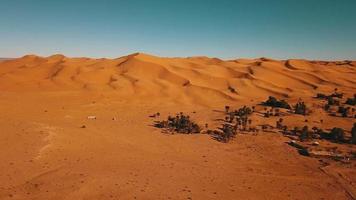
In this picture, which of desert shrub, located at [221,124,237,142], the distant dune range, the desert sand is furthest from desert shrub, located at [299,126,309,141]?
the distant dune range

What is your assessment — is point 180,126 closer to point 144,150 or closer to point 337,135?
point 144,150

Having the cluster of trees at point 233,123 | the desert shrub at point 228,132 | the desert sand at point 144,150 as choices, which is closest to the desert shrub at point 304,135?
the desert sand at point 144,150

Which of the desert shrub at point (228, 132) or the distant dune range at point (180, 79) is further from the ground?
the distant dune range at point (180, 79)

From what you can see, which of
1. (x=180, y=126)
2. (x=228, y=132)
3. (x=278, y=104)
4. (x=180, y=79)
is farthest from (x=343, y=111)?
(x=180, y=79)

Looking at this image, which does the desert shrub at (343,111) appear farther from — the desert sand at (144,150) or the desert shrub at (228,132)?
the desert shrub at (228,132)

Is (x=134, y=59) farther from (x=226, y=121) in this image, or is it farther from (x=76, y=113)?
(x=226, y=121)

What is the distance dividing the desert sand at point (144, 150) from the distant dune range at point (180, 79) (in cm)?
33

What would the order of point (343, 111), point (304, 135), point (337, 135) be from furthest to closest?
point (343, 111) → point (337, 135) → point (304, 135)

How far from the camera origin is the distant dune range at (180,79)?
114 feet

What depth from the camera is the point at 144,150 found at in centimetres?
1639

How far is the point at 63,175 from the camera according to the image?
12625 mm

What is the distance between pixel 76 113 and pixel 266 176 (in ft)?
50.6

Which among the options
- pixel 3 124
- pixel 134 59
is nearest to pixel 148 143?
pixel 3 124

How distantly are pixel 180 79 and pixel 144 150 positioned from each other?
2367 cm
